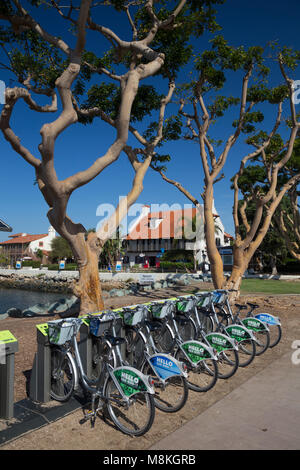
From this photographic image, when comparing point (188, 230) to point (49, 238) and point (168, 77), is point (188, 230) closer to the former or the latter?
point (168, 77)

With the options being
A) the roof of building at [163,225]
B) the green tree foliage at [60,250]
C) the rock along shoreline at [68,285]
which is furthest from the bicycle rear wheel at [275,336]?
the green tree foliage at [60,250]

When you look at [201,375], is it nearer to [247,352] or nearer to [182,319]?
[182,319]

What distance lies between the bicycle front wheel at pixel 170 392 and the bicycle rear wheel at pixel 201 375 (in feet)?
1.28

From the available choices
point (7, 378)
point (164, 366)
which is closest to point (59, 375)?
point (7, 378)

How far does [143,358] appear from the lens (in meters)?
4.23

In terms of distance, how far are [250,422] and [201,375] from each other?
4.48 feet

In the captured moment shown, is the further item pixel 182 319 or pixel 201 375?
pixel 182 319

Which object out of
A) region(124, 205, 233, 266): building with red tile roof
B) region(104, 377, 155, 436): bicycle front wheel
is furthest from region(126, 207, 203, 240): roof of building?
region(104, 377, 155, 436): bicycle front wheel

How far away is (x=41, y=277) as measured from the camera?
40188 mm

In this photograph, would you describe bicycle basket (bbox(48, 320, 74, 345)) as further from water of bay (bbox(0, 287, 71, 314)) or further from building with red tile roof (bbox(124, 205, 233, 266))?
building with red tile roof (bbox(124, 205, 233, 266))

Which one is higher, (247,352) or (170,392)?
(247,352)

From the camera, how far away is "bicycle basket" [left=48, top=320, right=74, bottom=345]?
4.13 meters

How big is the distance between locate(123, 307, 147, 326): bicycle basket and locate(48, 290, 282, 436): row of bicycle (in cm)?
1

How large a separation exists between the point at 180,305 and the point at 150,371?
71.7 inches
